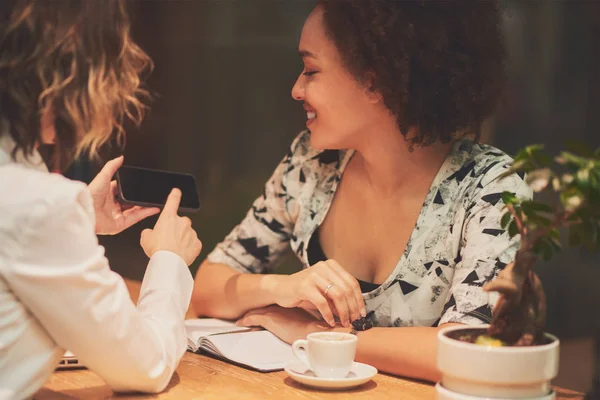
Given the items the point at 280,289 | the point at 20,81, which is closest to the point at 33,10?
the point at 20,81

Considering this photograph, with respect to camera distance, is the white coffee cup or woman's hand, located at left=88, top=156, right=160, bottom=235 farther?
woman's hand, located at left=88, top=156, right=160, bottom=235

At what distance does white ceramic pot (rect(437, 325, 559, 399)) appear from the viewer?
112 centimetres

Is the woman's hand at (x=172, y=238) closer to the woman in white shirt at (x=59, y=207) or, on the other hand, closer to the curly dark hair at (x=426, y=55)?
the woman in white shirt at (x=59, y=207)

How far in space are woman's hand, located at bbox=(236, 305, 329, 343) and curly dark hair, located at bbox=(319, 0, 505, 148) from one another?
1.61 ft

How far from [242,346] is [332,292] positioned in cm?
22

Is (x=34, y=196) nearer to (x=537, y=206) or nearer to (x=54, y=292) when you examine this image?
(x=54, y=292)

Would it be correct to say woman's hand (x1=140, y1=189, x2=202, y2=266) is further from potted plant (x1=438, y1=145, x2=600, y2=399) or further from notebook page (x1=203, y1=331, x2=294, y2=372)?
potted plant (x1=438, y1=145, x2=600, y2=399)

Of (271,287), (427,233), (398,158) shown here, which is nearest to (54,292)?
(271,287)

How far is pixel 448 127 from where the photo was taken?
190 cm

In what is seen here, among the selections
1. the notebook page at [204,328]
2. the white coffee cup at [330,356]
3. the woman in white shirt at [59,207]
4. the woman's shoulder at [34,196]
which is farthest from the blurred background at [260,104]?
the woman's shoulder at [34,196]

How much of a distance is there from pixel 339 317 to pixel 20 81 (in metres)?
0.89

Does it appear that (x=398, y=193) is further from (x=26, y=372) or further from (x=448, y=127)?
(x=26, y=372)

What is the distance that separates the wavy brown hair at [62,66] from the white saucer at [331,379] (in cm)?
54

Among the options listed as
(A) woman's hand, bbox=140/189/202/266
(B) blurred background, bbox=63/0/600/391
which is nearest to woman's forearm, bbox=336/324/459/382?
(A) woman's hand, bbox=140/189/202/266
